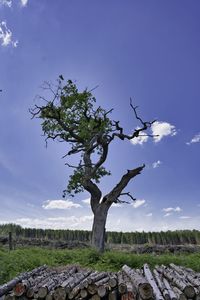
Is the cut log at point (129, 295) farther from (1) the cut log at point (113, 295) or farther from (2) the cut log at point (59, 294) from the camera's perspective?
(2) the cut log at point (59, 294)

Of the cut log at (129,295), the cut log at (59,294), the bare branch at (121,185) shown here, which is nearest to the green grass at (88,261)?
the cut log at (59,294)

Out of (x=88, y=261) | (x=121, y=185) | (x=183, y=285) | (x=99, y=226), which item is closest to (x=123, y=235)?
(x=121, y=185)

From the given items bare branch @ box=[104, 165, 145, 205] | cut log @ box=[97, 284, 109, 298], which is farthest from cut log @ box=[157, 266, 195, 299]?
bare branch @ box=[104, 165, 145, 205]

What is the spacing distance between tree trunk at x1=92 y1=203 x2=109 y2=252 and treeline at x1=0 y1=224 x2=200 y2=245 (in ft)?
73.9

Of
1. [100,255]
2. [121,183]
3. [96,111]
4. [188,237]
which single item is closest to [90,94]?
[96,111]

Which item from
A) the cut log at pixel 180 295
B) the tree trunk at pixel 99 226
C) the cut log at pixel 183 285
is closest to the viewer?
the cut log at pixel 180 295

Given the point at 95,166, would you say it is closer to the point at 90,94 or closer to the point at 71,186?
the point at 71,186

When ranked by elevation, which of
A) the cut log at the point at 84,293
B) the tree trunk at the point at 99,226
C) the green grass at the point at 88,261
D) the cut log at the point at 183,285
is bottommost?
the cut log at the point at 84,293

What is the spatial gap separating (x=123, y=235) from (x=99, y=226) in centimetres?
2460

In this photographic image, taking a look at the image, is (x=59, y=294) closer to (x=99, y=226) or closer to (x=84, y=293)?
(x=84, y=293)

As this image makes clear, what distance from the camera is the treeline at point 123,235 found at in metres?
39.1

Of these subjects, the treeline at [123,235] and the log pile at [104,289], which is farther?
the treeline at [123,235]

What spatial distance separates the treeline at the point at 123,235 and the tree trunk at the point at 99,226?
22.5 m

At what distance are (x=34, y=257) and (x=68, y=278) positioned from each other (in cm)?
473
